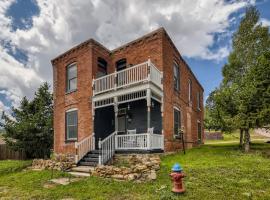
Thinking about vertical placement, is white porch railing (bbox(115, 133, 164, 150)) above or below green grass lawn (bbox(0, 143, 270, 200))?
above

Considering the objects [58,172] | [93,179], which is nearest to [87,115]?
[58,172]

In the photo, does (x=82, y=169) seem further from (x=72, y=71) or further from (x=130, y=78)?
(x=72, y=71)

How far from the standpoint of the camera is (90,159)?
11.9 metres

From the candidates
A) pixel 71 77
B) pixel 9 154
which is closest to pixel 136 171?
pixel 71 77

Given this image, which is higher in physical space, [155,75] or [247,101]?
[155,75]

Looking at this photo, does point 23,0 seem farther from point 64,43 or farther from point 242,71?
point 242,71

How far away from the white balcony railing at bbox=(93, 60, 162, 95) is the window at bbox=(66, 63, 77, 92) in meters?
2.52

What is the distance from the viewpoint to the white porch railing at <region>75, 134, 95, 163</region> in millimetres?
11974

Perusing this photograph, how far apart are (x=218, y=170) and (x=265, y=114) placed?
17.1 feet

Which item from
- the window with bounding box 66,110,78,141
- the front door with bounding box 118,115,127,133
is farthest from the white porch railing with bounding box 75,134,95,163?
the window with bounding box 66,110,78,141

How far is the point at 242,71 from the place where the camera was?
60.1ft

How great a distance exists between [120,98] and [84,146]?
3247 millimetres

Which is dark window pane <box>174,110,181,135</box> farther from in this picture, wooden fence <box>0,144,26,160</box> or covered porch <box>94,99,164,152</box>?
wooden fence <box>0,144,26,160</box>

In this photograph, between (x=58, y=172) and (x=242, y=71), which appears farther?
(x=242, y=71)
